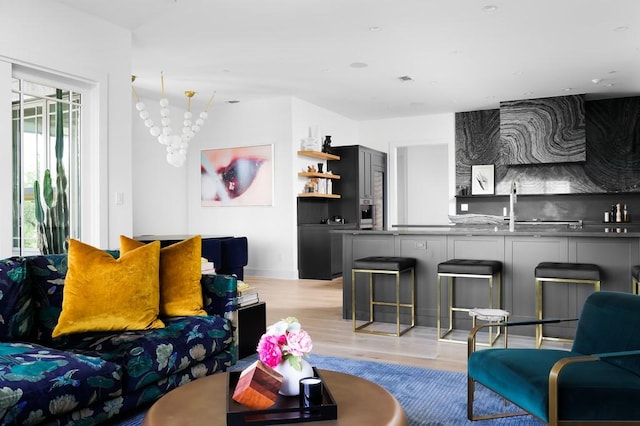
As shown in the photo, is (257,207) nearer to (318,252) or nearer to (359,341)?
(318,252)

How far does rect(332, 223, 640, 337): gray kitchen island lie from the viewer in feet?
14.5

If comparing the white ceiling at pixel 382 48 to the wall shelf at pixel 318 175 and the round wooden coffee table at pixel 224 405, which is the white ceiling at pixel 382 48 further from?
the round wooden coffee table at pixel 224 405

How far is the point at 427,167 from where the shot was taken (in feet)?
37.0

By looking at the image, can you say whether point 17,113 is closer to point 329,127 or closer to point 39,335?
point 39,335

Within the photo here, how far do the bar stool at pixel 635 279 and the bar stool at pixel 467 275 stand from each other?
3.28 ft

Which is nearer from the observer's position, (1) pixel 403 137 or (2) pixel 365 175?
(2) pixel 365 175

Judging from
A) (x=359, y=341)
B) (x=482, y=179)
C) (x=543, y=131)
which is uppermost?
(x=543, y=131)

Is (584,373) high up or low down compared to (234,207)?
down

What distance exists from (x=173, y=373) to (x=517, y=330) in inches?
121

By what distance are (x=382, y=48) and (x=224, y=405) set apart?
4806 millimetres

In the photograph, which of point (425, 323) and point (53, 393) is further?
point (425, 323)

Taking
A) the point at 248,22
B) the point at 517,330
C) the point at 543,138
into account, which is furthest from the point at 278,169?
the point at 517,330

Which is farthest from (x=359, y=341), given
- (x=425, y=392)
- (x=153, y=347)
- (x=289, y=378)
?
(x=289, y=378)

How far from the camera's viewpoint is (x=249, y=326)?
4.03 metres
